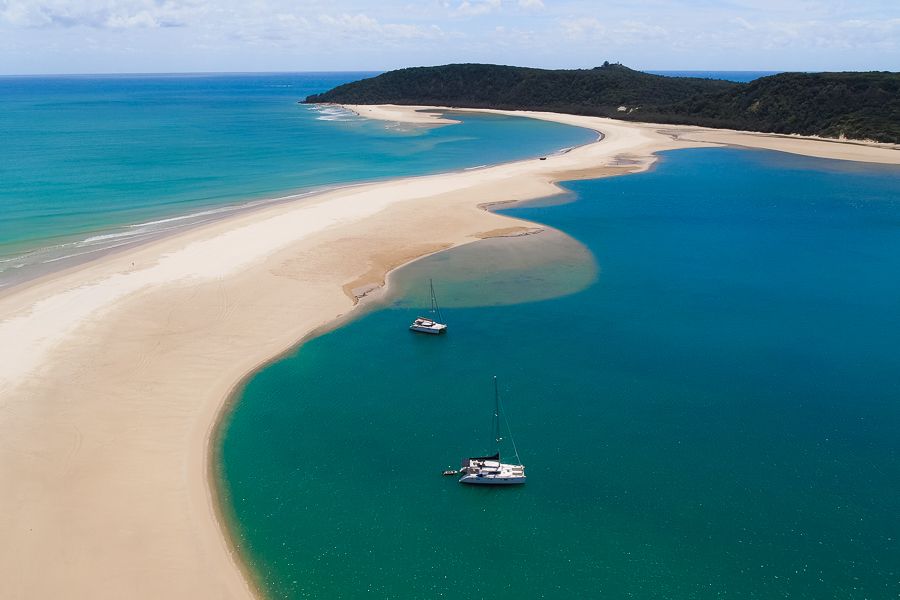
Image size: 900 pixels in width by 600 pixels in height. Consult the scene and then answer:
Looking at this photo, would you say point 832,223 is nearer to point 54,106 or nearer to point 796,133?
point 796,133

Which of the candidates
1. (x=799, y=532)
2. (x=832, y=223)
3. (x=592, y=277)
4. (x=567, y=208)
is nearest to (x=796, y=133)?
(x=832, y=223)

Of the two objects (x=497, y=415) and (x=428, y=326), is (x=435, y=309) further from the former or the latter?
(x=497, y=415)

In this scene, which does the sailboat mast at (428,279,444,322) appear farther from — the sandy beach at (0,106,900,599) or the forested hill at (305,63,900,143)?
the forested hill at (305,63,900,143)

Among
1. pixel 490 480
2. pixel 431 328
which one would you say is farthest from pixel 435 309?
pixel 490 480

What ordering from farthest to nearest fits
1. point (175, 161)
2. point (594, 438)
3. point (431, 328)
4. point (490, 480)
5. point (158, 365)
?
point (175, 161) → point (431, 328) → point (158, 365) → point (594, 438) → point (490, 480)

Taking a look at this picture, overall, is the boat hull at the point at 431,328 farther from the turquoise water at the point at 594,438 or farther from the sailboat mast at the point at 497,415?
the sailboat mast at the point at 497,415

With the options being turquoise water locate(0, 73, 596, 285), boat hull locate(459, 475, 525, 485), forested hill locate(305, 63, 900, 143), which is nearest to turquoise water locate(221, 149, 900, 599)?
boat hull locate(459, 475, 525, 485)
